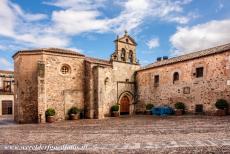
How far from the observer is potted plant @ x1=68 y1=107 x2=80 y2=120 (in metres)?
18.0

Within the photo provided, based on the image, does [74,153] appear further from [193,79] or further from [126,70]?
[126,70]

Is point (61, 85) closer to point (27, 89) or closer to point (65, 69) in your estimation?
point (65, 69)

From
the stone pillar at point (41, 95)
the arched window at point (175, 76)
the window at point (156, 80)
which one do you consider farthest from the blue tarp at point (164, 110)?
the stone pillar at point (41, 95)

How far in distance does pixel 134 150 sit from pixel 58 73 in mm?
13001

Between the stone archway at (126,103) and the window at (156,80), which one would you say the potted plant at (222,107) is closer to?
the window at (156,80)

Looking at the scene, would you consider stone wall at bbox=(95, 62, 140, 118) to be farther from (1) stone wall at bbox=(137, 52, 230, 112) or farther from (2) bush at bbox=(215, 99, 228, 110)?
(2) bush at bbox=(215, 99, 228, 110)

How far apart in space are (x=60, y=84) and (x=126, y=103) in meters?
8.30

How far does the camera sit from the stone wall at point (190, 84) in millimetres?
16080

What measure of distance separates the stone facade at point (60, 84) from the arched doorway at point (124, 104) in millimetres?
809

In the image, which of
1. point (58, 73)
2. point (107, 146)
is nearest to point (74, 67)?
point (58, 73)

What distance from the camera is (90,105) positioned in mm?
18688

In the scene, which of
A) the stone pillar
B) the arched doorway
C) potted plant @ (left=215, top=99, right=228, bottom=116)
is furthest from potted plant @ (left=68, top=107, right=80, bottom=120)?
potted plant @ (left=215, top=99, right=228, bottom=116)

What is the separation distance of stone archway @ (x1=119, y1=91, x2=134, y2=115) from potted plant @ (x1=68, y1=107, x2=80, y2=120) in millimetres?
5720

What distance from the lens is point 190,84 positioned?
723 inches
